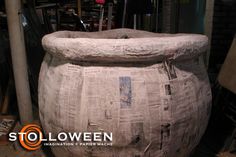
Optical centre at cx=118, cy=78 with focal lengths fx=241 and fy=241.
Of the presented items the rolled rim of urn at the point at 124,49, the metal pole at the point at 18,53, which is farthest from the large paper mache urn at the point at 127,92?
the metal pole at the point at 18,53

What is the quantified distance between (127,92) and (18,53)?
0.88 m

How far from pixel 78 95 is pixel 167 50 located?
1.15 feet

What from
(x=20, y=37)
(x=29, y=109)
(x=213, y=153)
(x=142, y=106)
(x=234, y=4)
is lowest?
(x=213, y=153)

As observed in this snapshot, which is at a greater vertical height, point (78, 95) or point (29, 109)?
point (78, 95)

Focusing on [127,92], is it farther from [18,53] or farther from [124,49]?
[18,53]

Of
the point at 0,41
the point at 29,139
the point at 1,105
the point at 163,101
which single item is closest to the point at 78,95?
the point at 163,101

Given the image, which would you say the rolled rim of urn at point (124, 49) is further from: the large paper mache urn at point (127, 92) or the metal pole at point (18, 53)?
the metal pole at point (18, 53)

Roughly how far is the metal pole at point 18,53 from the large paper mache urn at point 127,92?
565 mm

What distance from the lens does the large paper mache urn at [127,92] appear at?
83cm

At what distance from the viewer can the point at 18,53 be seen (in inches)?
55.9

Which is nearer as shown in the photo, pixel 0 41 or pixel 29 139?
pixel 29 139

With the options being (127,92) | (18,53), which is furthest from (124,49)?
(18,53)

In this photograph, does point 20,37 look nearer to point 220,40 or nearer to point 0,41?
point 0,41

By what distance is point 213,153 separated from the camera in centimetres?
142
